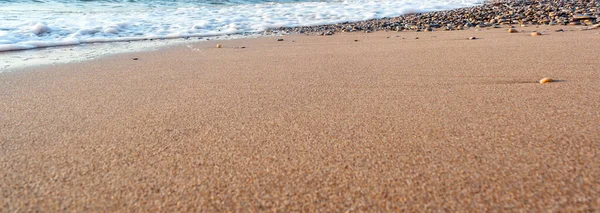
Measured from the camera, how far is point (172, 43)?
4031mm

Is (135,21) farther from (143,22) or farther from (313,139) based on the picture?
(313,139)

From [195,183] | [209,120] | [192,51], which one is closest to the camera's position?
[195,183]

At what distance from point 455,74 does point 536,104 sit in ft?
1.92

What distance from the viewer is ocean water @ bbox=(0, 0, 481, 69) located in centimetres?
443

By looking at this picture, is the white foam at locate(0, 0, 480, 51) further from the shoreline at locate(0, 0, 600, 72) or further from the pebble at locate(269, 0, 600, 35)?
the pebble at locate(269, 0, 600, 35)

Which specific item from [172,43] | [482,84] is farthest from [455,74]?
[172,43]

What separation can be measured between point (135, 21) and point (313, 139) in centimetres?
524

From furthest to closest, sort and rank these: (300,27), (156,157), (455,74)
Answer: (300,27) → (455,74) → (156,157)

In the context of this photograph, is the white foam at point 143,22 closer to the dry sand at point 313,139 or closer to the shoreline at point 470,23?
the shoreline at point 470,23

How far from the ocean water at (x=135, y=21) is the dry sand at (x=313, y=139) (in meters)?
2.40

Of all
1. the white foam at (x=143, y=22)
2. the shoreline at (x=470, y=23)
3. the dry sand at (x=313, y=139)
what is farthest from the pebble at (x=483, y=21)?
the dry sand at (x=313, y=139)

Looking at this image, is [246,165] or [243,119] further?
[243,119]

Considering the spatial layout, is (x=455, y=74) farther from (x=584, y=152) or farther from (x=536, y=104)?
(x=584, y=152)

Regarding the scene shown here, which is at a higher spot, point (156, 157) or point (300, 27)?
point (300, 27)
